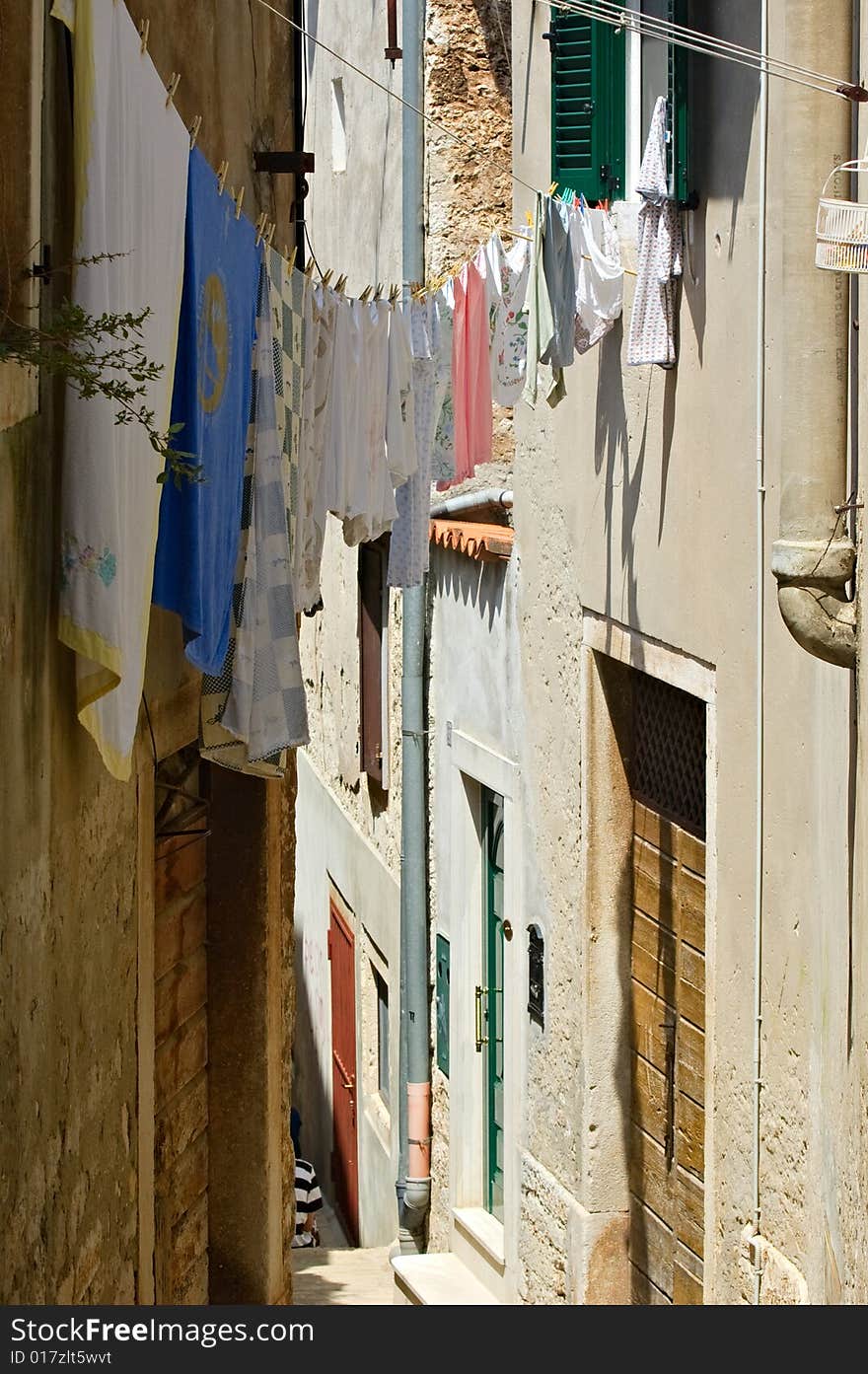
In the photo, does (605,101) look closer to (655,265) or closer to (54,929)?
(655,265)

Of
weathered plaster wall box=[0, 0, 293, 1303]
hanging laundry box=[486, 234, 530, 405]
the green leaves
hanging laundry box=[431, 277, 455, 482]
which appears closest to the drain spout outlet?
the green leaves

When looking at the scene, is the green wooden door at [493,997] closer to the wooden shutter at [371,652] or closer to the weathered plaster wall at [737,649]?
the weathered plaster wall at [737,649]

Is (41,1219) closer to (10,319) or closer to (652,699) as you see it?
(10,319)

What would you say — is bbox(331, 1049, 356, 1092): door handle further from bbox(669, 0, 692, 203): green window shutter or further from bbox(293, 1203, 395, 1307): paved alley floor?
bbox(669, 0, 692, 203): green window shutter

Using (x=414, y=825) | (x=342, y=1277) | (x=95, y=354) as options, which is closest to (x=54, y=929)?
(x=95, y=354)

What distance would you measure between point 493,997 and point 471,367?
3897mm

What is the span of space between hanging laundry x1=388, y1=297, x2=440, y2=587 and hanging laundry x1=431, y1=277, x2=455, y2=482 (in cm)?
2

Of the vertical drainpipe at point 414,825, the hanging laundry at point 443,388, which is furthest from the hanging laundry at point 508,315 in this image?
the vertical drainpipe at point 414,825

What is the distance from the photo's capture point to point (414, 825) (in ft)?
39.9

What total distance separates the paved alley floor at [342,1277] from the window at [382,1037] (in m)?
1.21

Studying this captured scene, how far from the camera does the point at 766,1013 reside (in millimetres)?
6699

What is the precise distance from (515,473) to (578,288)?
7.27 feet

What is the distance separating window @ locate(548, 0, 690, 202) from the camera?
7.77m

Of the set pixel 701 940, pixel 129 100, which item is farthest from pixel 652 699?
pixel 129 100
